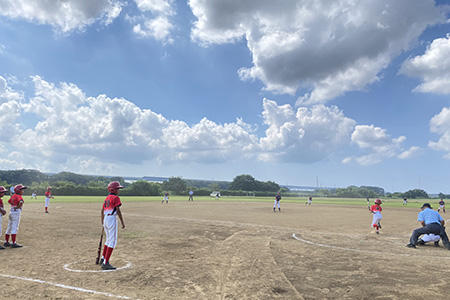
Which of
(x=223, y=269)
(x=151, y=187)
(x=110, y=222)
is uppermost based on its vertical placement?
(x=151, y=187)

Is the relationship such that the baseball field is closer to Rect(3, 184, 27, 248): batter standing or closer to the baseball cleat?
the baseball cleat

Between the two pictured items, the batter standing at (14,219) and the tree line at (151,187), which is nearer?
the batter standing at (14,219)

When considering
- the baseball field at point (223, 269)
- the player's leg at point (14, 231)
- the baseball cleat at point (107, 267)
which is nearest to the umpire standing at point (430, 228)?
the baseball field at point (223, 269)

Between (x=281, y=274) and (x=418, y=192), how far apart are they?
183712 millimetres

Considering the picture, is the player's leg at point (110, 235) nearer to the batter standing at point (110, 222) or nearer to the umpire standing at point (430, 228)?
the batter standing at point (110, 222)

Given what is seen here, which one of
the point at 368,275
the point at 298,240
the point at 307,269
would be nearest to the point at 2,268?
the point at 307,269

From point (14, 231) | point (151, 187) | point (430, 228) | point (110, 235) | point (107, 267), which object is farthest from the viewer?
point (151, 187)

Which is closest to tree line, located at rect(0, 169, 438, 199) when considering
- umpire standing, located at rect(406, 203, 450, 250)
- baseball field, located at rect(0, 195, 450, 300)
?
umpire standing, located at rect(406, 203, 450, 250)

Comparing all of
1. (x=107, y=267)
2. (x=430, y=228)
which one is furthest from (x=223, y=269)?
(x=430, y=228)

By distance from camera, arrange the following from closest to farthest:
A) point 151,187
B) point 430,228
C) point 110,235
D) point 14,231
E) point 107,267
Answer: point 107,267 → point 110,235 → point 14,231 → point 430,228 → point 151,187

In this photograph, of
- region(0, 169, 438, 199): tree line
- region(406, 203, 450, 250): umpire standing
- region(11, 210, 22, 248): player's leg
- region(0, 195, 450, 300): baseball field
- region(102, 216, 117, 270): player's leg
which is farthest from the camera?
region(0, 169, 438, 199): tree line

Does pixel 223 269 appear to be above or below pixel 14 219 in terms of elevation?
below

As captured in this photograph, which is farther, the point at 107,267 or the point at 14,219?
the point at 14,219

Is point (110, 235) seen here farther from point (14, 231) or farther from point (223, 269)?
point (14, 231)
